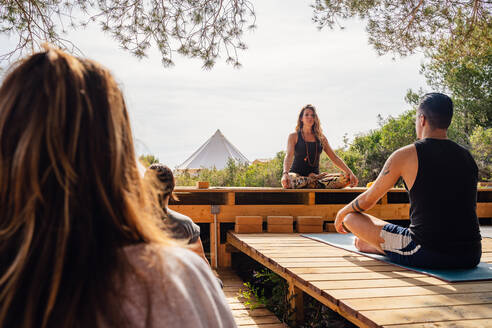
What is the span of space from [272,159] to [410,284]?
8222 mm

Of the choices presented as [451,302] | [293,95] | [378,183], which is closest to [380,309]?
[451,302]

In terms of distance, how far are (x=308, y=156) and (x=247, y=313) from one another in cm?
241

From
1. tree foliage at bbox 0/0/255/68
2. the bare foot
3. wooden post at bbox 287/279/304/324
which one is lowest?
wooden post at bbox 287/279/304/324

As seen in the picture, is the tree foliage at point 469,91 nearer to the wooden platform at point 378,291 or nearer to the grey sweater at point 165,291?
the wooden platform at point 378,291

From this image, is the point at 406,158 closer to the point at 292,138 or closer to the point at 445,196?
the point at 445,196

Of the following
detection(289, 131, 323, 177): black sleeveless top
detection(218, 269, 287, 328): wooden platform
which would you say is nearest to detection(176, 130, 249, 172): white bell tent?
detection(289, 131, 323, 177): black sleeveless top

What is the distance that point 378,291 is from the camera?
6.57ft

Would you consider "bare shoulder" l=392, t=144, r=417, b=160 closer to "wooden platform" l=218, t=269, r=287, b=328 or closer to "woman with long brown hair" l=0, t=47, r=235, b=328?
"wooden platform" l=218, t=269, r=287, b=328

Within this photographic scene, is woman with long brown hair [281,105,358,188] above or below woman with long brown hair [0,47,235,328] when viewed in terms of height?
above

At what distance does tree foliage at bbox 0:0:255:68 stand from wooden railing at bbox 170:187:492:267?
1491 millimetres

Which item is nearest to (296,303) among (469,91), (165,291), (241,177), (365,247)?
(365,247)

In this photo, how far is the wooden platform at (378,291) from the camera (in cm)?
163

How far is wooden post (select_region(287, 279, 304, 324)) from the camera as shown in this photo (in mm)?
2594

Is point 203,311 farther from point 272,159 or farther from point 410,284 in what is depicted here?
point 272,159
